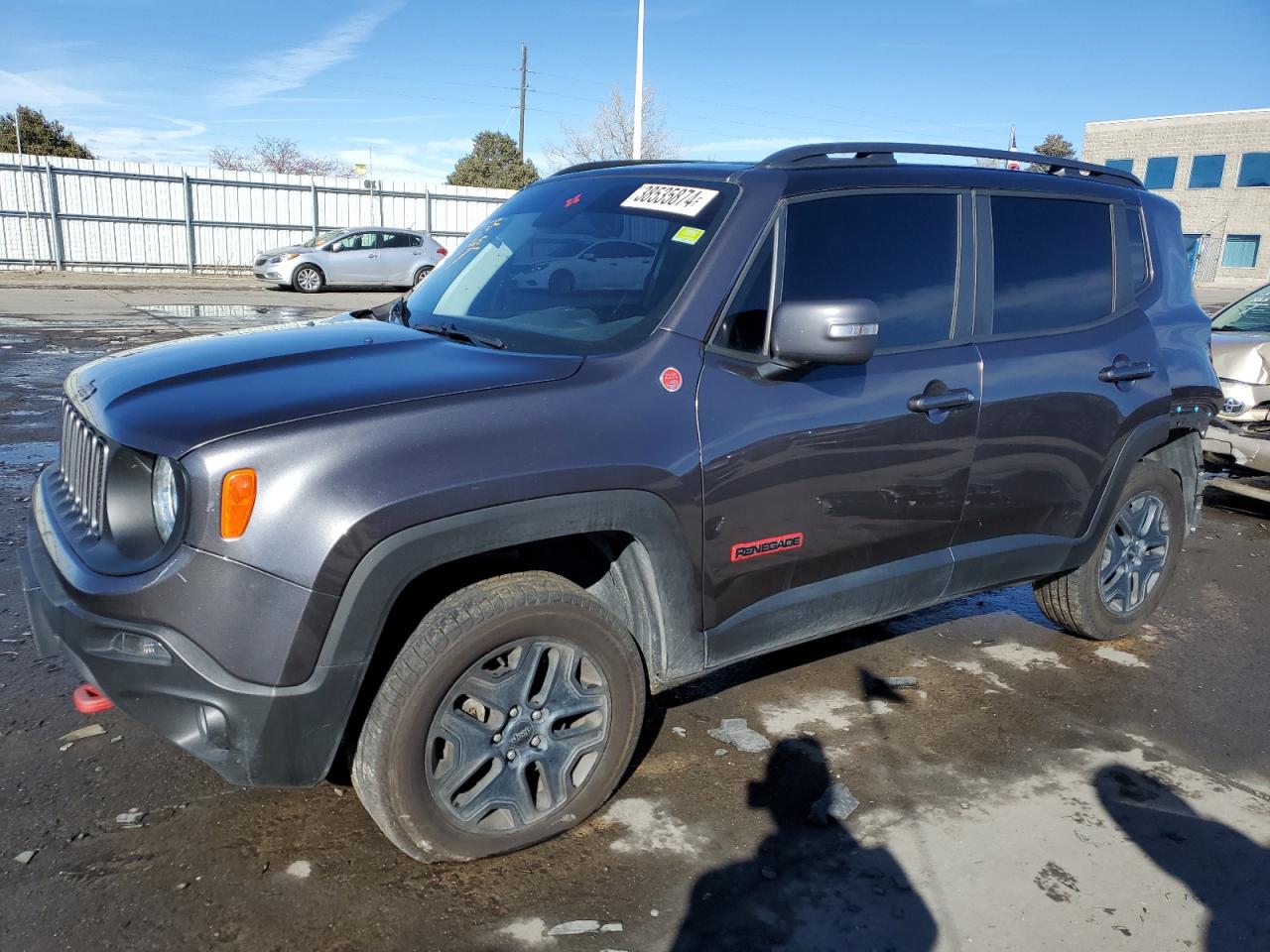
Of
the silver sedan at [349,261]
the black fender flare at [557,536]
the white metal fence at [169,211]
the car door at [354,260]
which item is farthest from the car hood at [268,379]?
the white metal fence at [169,211]

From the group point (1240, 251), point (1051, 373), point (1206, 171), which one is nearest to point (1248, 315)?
point (1051, 373)

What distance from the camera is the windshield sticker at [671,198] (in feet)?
10.8

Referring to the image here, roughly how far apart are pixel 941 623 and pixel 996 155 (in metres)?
2.28

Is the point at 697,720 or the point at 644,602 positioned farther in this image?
the point at 697,720

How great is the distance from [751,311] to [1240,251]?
195 feet

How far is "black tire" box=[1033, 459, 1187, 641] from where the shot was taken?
4.56 m

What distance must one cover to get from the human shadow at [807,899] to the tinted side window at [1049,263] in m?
1.95

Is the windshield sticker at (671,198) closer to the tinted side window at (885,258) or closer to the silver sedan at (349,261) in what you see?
the tinted side window at (885,258)

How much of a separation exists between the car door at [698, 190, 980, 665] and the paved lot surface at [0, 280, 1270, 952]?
56 cm

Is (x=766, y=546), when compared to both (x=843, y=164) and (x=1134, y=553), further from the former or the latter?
(x=1134, y=553)

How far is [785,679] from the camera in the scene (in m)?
4.25

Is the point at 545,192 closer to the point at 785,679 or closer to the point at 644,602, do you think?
the point at 644,602

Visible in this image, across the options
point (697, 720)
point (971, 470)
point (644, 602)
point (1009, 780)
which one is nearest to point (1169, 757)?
point (1009, 780)

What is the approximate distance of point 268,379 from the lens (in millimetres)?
2721
